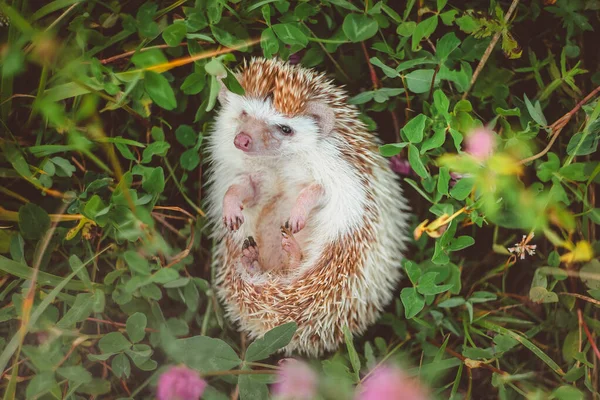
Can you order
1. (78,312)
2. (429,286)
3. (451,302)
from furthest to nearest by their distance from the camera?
(451,302)
(429,286)
(78,312)

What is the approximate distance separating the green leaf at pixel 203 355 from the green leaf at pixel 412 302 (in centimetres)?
71

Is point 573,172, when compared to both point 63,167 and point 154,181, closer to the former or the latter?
point 154,181

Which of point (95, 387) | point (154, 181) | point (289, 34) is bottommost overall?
point (95, 387)

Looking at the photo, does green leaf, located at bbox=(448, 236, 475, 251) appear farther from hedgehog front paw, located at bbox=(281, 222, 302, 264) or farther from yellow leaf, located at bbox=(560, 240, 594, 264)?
hedgehog front paw, located at bbox=(281, 222, 302, 264)

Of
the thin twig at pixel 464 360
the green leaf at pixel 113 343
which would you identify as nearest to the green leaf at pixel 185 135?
the green leaf at pixel 113 343

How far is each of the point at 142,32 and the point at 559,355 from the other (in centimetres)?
236

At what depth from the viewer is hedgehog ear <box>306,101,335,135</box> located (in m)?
2.12

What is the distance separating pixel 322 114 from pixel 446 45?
0.59m

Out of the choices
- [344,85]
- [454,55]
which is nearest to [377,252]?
[344,85]

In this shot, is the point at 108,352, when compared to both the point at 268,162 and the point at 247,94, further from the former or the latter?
the point at 247,94

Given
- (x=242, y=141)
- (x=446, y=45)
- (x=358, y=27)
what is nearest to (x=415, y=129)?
(x=446, y=45)

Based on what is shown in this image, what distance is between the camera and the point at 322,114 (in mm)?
2135

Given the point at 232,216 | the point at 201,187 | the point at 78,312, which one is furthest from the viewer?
the point at 201,187

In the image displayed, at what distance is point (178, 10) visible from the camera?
228 centimetres
